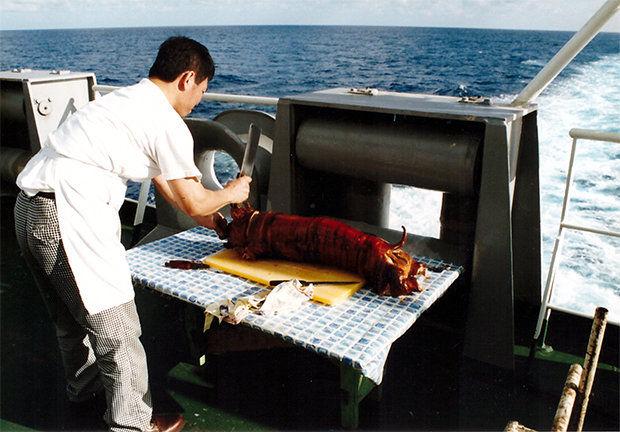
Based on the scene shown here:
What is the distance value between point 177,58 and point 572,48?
71.6 inches

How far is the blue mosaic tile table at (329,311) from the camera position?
5.96 ft

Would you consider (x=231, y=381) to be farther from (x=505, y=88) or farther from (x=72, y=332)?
(x=505, y=88)

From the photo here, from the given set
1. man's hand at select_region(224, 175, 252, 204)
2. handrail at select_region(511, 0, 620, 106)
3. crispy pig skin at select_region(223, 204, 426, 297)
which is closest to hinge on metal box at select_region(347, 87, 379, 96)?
handrail at select_region(511, 0, 620, 106)

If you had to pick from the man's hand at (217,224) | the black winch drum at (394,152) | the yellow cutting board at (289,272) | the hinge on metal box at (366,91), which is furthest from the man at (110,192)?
the hinge on metal box at (366,91)

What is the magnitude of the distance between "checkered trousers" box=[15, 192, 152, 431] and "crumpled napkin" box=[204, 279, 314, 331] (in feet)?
1.15

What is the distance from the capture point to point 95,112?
1.85m

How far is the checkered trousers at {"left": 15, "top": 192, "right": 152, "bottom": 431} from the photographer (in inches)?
74.4

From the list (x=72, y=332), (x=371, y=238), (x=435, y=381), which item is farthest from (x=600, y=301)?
(x=72, y=332)

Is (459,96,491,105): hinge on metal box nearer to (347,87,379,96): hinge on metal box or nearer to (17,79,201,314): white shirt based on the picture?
(347,87,379,96): hinge on metal box

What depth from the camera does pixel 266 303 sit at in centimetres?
203

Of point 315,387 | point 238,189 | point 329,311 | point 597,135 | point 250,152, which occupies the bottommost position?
point 315,387

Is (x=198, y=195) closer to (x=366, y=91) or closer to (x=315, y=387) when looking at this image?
(x=315, y=387)

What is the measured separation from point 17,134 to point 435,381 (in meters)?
4.67

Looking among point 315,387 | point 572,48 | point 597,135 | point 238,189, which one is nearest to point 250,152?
point 238,189
